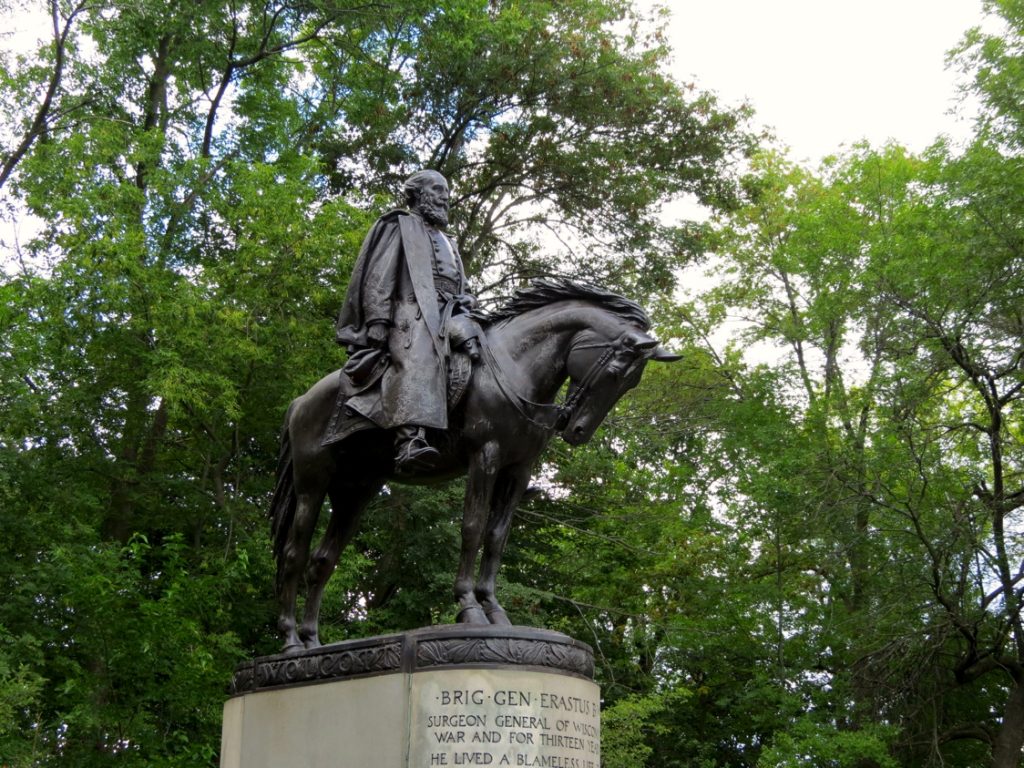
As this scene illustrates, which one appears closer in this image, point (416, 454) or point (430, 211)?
point (416, 454)

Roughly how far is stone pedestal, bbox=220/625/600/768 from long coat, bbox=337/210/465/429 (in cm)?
136

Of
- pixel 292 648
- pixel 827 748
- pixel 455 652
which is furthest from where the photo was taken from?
pixel 827 748

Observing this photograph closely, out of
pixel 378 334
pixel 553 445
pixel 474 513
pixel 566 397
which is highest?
pixel 553 445

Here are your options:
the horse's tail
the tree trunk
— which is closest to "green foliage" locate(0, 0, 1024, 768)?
the tree trunk

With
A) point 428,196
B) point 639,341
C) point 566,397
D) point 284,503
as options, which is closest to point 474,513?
point 566,397

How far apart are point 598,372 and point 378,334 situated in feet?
4.71

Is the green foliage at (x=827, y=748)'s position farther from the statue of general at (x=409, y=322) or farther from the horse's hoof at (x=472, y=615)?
the horse's hoof at (x=472, y=615)

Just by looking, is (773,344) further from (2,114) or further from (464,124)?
(2,114)

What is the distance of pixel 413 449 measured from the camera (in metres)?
7.68

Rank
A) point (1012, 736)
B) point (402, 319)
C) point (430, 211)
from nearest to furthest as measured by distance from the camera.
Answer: point (402, 319) → point (430, 211) → point (1012, 736)

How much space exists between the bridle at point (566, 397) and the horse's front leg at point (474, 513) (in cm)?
28

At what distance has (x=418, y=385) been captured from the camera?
7.75m

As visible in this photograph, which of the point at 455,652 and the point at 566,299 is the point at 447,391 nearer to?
the point at 566,299

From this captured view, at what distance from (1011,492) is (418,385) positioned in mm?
14899
